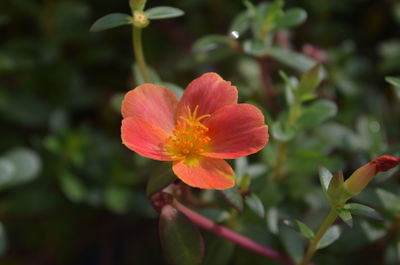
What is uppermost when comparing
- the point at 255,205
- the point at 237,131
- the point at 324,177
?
the point at 237,131

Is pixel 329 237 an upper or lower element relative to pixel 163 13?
lower

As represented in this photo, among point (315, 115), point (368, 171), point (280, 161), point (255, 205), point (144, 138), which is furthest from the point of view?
point (280, 161)

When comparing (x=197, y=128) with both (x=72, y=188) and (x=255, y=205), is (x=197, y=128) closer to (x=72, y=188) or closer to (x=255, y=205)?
(x=255, y=205)

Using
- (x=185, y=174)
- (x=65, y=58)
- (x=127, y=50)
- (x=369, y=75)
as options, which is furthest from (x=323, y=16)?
(x=185, y=174)

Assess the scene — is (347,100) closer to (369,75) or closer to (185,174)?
(369,75)

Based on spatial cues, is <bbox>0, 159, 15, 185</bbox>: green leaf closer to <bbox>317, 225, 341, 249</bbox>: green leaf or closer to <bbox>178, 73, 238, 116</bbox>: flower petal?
<bbox>178, 73, 238, 116</bbox>: flower petal

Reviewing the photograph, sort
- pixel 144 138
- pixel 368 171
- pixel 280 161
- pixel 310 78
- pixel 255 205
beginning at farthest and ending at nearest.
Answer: pixel 280 161 < pixel 310 78 < pixel 255 205 < pixel 144 138 < pixel 368 171

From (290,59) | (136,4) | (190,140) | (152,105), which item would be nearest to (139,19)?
(136,4)
